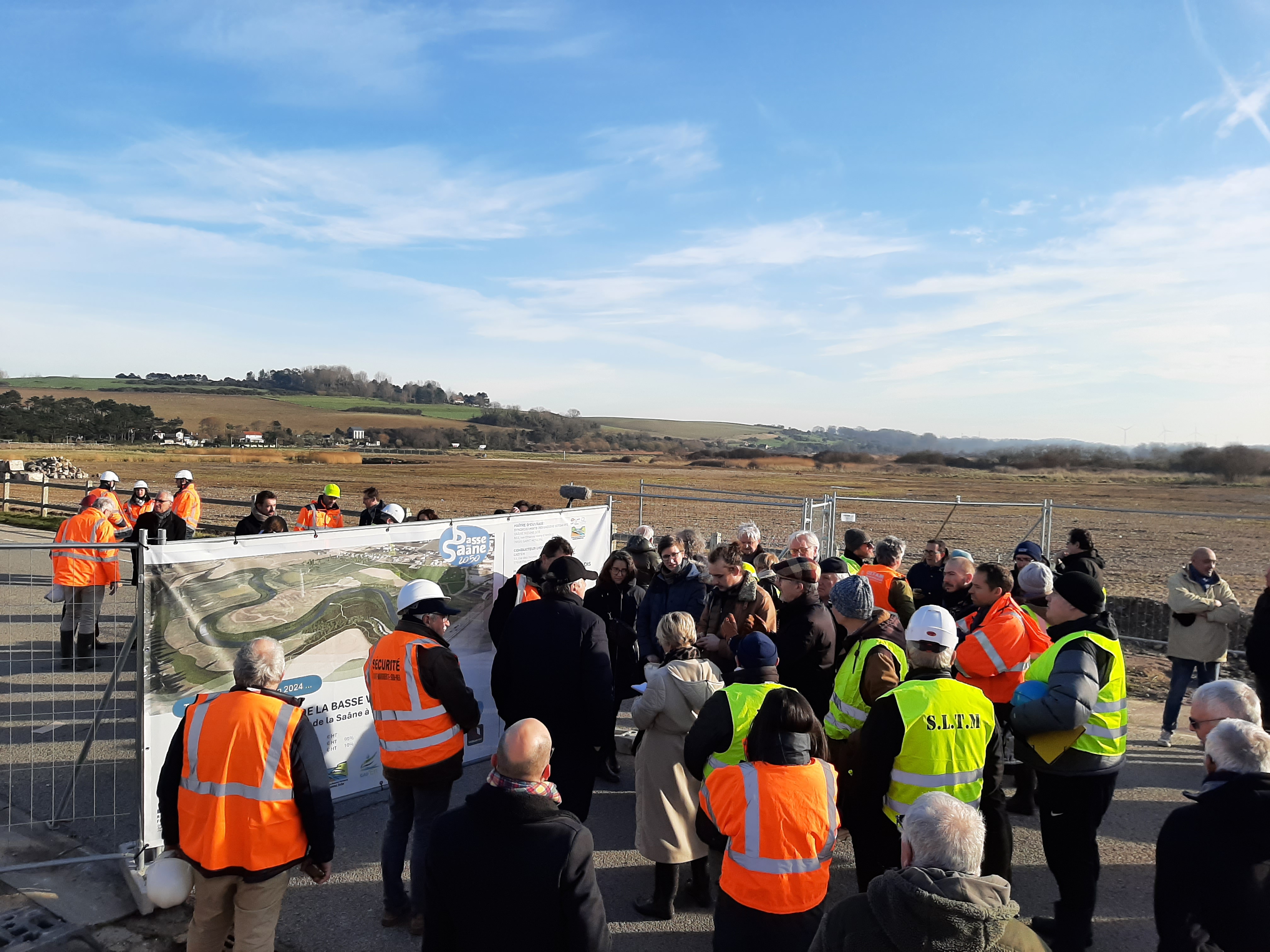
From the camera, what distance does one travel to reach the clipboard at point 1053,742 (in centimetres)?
381

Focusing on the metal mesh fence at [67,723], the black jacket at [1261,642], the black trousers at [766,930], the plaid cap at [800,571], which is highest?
the plaid cap at [800,571]

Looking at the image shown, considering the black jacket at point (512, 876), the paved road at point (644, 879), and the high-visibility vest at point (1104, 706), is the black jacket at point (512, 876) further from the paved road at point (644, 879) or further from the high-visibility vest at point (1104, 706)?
the high-visibility vest at point (1104, 706)

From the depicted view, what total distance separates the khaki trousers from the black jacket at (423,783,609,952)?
1.22 metres

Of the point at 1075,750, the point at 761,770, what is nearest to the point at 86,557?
the point at 761,770

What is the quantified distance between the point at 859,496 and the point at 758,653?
2089 centimetres

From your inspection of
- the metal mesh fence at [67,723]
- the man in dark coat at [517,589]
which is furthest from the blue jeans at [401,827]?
the man in dark coat at [517,589]

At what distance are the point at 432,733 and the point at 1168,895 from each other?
3.20m

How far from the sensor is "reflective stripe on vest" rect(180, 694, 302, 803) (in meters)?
3.09

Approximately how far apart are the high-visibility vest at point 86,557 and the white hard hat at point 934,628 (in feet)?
27.1

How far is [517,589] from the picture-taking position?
6.28m

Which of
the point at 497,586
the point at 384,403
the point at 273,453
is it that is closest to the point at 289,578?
the point at 497,586

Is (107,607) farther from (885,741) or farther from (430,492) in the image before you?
(430,492)

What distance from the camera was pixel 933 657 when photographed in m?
3.39

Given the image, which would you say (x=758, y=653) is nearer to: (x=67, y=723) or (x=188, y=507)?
(x=67, y=723)
